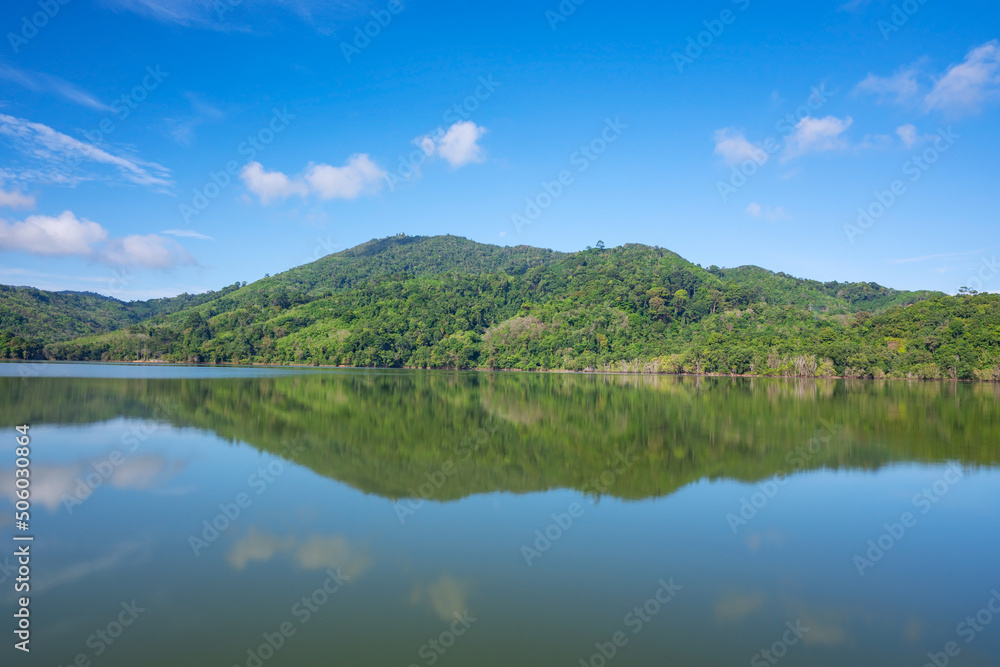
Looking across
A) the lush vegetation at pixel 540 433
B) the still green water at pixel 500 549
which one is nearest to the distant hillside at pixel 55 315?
the lush vegetation at pixel 540 433

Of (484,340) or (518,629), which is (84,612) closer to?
(518,629)

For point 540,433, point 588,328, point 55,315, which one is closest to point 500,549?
point 540,433

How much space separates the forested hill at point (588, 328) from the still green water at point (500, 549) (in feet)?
223

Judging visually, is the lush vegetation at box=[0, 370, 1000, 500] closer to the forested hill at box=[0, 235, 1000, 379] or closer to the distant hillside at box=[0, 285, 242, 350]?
the forested hill at box=[0, 235, 1000, 379]

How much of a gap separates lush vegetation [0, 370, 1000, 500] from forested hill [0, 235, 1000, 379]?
156 feet

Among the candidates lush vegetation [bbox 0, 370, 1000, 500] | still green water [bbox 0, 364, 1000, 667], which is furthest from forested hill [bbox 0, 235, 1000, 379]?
still green water [bbox 0, 364, 1000, 667]

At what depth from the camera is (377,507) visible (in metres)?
11.4

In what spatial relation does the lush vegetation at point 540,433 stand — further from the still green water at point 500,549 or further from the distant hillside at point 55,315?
the distant hillside at point 55,315

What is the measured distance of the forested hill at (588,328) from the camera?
77.2 metres

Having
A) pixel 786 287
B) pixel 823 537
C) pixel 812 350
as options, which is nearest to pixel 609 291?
pixel 812 350

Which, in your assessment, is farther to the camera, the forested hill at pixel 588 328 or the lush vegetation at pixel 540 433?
the forested hill at pixel 588 328

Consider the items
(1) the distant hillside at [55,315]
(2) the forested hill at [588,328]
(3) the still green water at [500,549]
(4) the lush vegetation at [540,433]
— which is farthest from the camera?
(1) the distant hillside at [55,315]

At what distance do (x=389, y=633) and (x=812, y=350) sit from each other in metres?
86.1

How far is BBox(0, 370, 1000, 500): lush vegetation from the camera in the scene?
14.6 metres
